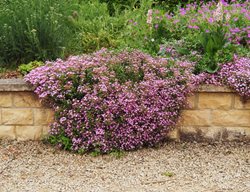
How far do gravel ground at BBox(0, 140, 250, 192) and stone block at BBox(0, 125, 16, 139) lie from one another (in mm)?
66

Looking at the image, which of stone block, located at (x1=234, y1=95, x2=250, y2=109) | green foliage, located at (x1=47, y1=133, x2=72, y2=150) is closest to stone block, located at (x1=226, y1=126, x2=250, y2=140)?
stone block, located at (x1=234, y1=95, x2=250, y2=109)

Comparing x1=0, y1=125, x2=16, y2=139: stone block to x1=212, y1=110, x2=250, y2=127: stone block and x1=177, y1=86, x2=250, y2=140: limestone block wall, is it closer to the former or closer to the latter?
x1=177, y1=86, x2=250, y2=140: limestone block wall

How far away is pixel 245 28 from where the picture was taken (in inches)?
211

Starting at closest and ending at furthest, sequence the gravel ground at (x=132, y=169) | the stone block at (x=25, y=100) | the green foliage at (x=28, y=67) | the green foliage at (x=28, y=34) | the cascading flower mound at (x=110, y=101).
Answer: the gravel ground at (x=132, y=169) < the cascading flower mound at (x=110, y=101) < the stone block at (x=25, y=100) < the green foliage at (x=28, y=67) < the green foliage at (x=28, y=34)

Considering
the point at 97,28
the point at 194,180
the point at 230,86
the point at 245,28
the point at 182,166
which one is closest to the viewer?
the point at 194,180

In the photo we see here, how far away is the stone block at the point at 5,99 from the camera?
15.1 feet

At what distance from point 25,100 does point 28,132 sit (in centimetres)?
37

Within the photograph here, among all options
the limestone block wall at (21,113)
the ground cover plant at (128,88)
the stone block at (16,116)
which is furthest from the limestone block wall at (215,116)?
the stone block at (16,116)

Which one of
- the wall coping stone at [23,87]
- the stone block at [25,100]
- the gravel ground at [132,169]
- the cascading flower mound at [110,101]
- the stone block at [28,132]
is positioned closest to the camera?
the gravel ground at [132,169]

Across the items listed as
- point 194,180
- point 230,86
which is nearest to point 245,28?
point 230,86

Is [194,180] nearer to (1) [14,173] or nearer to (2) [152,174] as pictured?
(2) [152,174]

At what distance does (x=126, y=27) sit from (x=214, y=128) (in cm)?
238

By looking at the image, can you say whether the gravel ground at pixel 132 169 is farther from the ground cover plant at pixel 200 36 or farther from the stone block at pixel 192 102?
the ground cover plant at pixel 200 36

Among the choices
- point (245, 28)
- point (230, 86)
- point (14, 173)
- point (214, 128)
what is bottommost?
point (14, 173)
